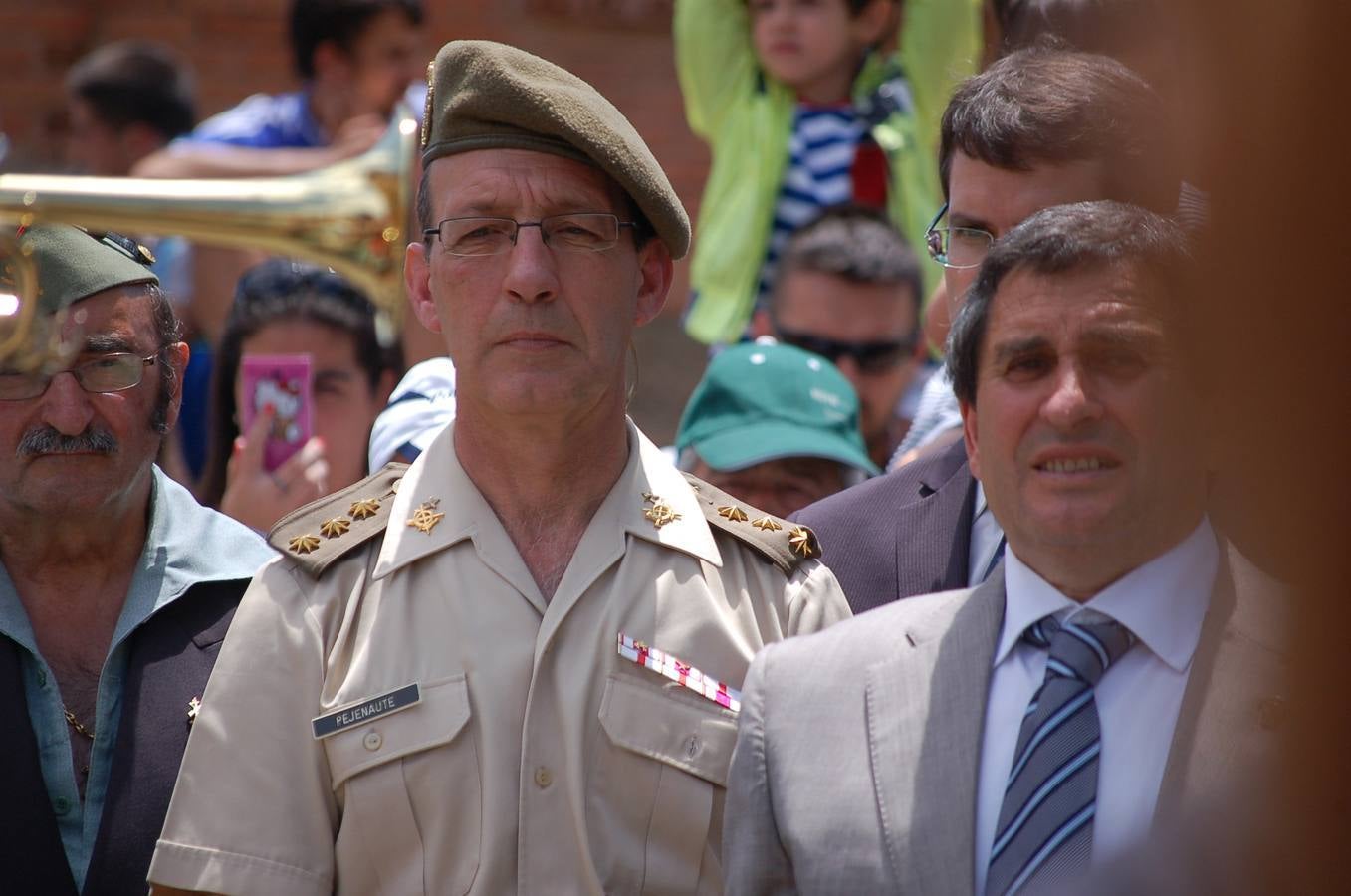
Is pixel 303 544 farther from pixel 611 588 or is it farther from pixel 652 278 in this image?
pixel 652 278

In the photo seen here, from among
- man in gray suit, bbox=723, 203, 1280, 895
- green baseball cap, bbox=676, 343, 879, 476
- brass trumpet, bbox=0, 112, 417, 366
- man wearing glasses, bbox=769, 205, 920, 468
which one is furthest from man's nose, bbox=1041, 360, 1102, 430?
man wearing glasses, bbox=769, 205, 920, 468

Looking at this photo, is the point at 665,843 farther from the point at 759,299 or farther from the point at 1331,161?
the point at 759,299

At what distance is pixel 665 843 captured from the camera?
2.34 m

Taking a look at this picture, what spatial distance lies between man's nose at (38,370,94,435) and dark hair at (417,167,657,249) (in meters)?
0.77

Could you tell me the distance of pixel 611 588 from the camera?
8.13 feet

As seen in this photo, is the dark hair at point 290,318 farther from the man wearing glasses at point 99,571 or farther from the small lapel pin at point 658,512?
the small lapel pin at point 658,512

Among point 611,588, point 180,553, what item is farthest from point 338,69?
point 611,588

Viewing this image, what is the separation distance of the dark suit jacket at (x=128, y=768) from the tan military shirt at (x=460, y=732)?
0.44 metres

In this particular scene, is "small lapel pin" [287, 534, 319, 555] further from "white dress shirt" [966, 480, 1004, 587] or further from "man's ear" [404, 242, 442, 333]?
"white dress shirt" [966, 480, 1004, 587]

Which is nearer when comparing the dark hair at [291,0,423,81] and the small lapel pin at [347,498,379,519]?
the small lapel pin at [347,498,379,519]

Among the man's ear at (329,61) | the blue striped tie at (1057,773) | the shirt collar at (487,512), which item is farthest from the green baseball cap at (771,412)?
the man's ear at (329,61)

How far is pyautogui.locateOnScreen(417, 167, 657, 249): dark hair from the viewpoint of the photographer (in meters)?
2.68

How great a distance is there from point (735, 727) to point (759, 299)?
9.10ft

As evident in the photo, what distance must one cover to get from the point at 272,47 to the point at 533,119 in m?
5.71
